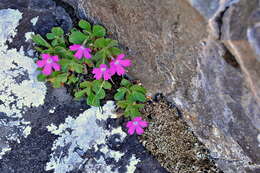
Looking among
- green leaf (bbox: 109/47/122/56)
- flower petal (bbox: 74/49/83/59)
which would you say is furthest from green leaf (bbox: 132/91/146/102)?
flower petal (bbox: 74/49/83/59)

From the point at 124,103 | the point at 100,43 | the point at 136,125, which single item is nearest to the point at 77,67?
the point at 100,43

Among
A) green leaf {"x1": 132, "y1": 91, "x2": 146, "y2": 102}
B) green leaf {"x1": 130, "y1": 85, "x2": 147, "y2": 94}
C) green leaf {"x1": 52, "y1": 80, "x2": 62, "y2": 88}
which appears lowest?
green leaf {"x1": 52, "y1": 80, "x2": 62, "y2": 88}

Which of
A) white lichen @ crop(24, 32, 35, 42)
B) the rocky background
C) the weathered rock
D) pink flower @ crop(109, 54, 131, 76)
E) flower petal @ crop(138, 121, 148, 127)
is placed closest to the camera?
the weathered rock

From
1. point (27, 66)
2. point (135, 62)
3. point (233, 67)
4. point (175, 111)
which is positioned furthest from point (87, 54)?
point (233, 67)

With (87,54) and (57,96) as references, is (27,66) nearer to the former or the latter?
(57,96)

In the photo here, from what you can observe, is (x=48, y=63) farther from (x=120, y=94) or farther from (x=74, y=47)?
(x=120, y=94)

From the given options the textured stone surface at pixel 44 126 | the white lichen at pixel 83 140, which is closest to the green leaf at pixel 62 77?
the textured stone surface at pixel 44 126

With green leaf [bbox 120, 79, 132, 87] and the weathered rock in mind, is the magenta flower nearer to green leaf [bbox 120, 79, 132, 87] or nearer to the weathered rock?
green leaf [bbox 120, 79, 132, 87]
